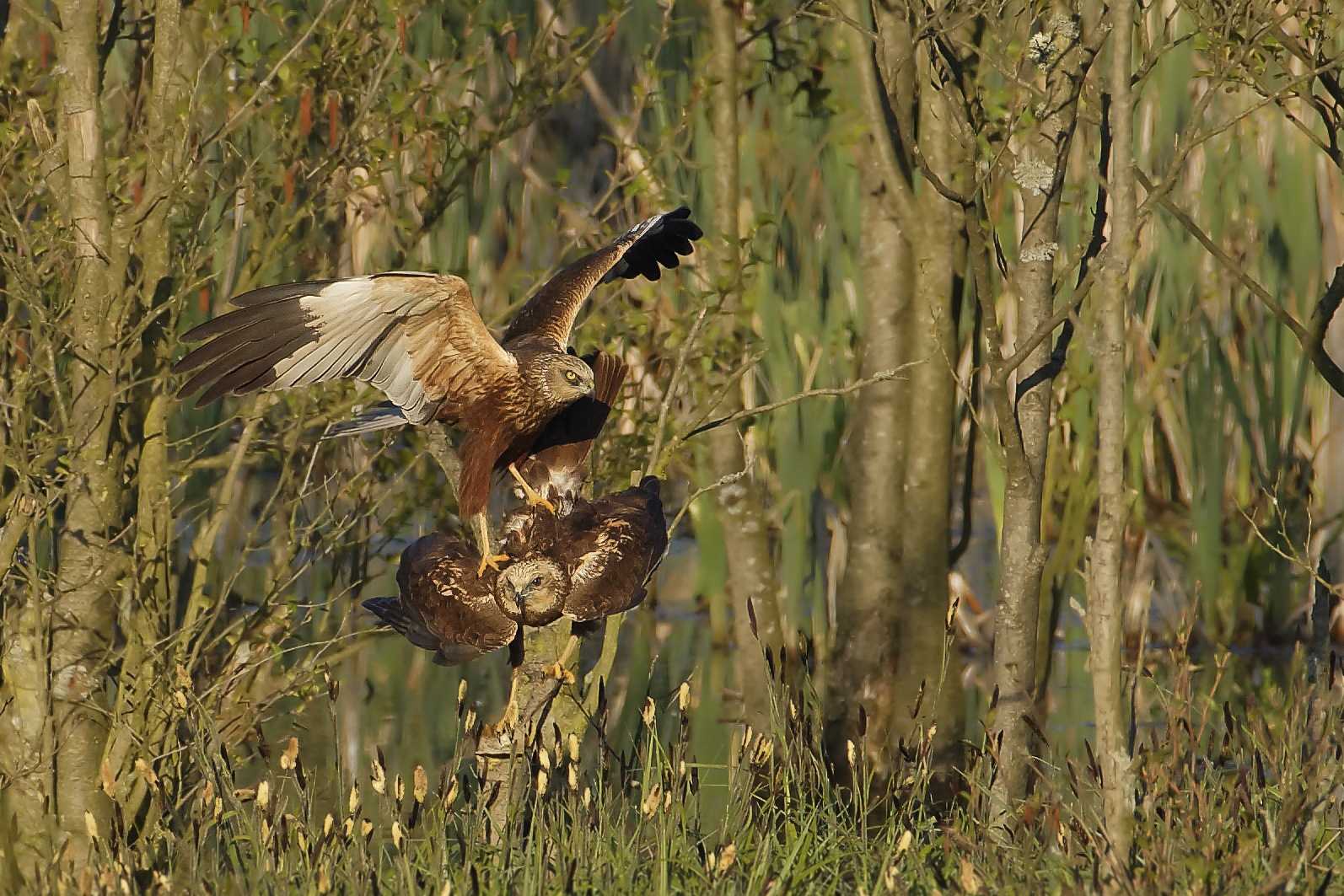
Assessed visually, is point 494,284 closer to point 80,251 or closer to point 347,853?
point 80,251

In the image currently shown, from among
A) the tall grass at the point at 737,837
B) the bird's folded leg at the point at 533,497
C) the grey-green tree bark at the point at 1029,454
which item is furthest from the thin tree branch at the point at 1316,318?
the bird's folded leg at the point at 533,497

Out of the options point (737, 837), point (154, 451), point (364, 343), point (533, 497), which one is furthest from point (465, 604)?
point (154, 451)

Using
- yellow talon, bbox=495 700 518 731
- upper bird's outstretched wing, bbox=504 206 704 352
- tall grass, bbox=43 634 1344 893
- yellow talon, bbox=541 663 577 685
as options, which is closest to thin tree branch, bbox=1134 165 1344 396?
tall grass, bbox=43 634 1344 893


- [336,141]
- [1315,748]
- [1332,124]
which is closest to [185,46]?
[336,141]

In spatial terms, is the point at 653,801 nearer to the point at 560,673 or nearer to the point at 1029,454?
the point at 560,673

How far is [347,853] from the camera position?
11.0 ft

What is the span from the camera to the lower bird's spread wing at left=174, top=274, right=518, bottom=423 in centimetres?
310

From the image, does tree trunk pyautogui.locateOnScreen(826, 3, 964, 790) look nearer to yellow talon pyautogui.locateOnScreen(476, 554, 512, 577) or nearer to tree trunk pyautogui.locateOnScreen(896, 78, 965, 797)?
tree trunk pyautogui.locateOnScreen(896, 78, 965, 797)

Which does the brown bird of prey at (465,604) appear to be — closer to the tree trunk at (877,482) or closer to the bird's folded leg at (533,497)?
the bird's folded leg at (533,497)

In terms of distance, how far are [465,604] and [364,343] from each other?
60 cm

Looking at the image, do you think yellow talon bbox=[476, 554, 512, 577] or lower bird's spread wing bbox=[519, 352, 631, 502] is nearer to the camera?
yellow talon bbox=[476, 554, 512, 577]

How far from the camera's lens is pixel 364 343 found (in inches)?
127

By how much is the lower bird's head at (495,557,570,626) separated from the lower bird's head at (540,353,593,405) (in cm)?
35

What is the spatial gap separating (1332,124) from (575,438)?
2.35 m
